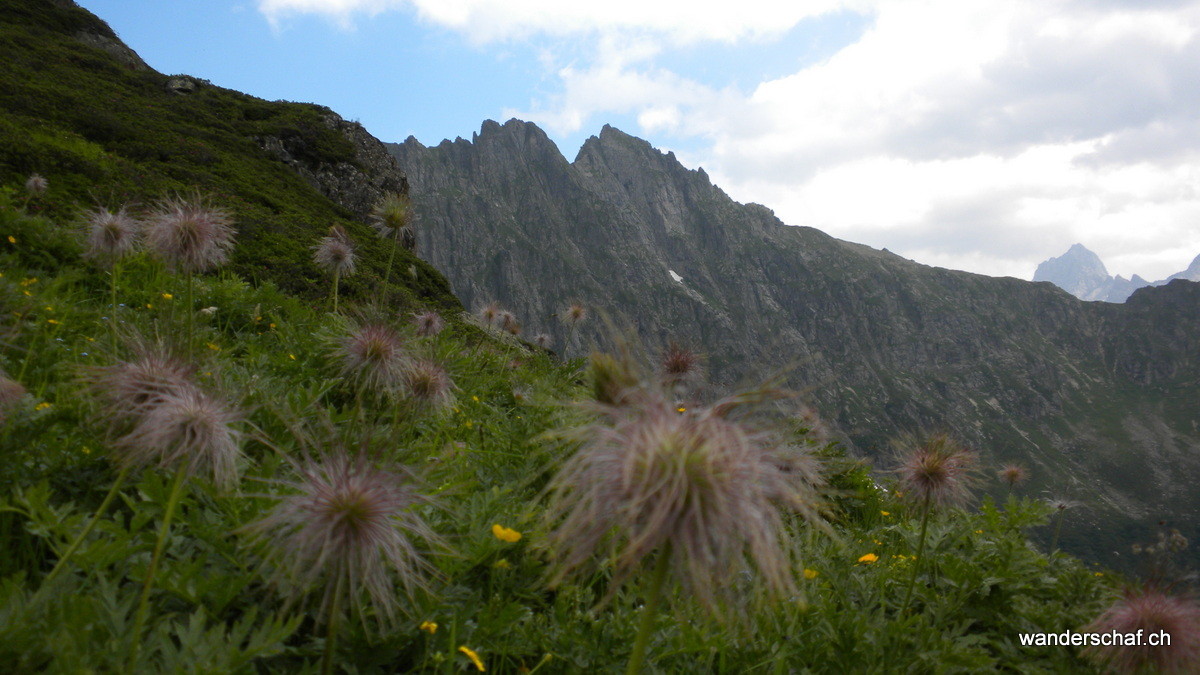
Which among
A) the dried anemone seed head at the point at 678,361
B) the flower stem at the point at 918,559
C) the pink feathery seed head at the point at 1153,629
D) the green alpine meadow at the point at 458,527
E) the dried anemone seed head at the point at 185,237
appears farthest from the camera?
the dried anemone seed head at the point at 678,361

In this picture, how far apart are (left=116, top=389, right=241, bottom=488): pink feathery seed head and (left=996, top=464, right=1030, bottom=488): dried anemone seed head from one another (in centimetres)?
789

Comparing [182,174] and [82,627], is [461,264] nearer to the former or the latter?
[182,174]

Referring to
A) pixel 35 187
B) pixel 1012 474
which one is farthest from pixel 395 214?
pixel 1012 474

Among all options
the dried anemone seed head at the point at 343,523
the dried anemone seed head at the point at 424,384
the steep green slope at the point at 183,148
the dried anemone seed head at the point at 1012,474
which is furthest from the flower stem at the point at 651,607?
the dried anemone seed head at the point at 1012,474

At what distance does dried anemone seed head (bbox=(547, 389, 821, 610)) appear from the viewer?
1.35m

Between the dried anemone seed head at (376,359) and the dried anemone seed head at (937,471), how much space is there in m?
3.06

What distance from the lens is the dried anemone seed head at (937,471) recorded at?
3275 millimetres

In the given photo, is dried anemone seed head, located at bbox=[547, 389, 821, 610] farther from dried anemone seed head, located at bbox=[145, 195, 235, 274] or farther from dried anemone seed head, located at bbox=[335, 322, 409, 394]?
dried anemone seed head, located at bbox=[145, 195, 235, 274]

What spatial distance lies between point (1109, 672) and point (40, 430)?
470 centimetres

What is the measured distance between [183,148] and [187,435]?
65.4 feet

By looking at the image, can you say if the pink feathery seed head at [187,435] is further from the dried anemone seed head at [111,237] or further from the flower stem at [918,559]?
the dried anemone seed head at [111,237]

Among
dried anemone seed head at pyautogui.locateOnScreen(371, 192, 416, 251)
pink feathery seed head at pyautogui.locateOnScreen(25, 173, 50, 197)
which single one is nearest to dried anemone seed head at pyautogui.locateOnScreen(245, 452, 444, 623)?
dried anemone seed head at pyautogui.locateOnScreen(371, 192, 416, 251)

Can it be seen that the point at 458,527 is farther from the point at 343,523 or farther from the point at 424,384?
the point at 424,384

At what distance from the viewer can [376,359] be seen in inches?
149
